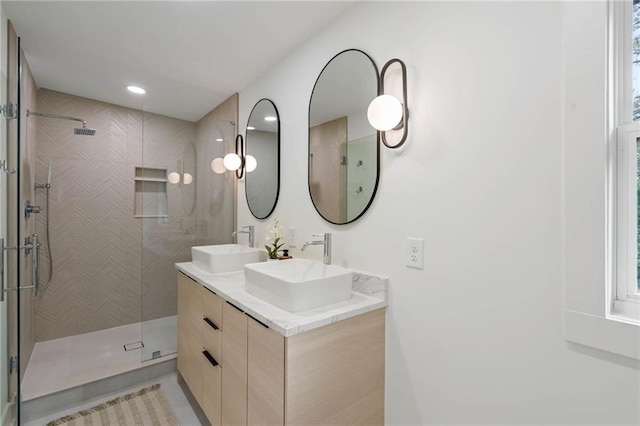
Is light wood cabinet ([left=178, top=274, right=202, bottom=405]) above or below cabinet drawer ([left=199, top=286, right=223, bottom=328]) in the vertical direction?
below

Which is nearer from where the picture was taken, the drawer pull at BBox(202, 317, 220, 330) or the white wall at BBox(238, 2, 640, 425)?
the white wall at BBox(238, 2, 640, 425)

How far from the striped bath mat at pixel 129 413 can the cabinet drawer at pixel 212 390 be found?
1.13 ft

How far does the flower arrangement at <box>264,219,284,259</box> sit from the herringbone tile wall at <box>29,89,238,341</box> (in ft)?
2.44

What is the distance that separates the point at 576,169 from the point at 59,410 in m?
3.05

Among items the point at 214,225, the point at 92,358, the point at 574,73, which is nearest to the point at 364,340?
the point at 574,73

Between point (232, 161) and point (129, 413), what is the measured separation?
1.94 metres

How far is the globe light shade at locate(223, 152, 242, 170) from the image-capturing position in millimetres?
2670

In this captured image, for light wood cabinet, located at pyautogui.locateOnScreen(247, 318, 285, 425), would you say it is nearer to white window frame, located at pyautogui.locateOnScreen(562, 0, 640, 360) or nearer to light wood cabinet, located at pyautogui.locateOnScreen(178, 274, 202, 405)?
light wood cabinet, located at pyautogui.locateOnScreen(178, 274, 202, 405)

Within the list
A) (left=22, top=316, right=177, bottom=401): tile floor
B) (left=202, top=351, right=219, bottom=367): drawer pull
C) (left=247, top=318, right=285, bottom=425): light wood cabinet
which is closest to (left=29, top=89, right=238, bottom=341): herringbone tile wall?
(left=22, top=316, right=177, bottom=401): tile floor

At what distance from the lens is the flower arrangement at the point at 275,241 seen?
2025 mm

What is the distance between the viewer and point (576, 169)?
35.5 inches

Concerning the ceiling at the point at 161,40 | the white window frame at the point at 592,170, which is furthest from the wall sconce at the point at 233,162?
the white window frame at the point at 592,170

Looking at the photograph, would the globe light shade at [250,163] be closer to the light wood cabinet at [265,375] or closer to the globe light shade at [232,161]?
the globe light shade at [232,161]

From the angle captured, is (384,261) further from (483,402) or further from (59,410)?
(59,410)
